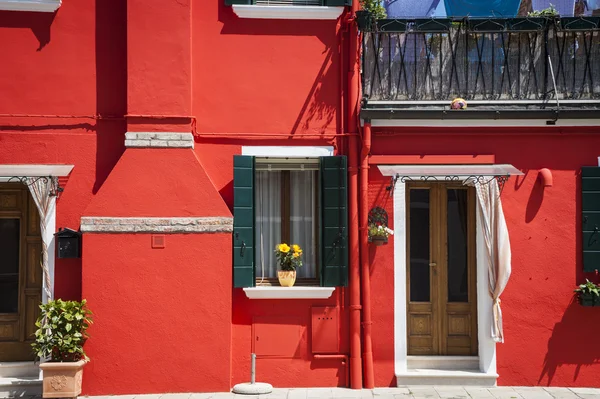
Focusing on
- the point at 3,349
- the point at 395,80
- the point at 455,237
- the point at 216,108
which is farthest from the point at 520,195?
the point at 3,349

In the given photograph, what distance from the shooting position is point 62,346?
9117 mm

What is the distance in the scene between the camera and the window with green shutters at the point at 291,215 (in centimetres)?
984

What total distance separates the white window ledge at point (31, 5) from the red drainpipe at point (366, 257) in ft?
14.4

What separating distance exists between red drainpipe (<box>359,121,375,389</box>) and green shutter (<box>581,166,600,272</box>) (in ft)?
9.51

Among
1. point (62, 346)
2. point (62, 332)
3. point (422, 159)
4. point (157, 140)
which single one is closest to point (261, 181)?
point (157, 140)

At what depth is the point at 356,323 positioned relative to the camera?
9867 millimetres

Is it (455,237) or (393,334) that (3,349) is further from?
(455,237)

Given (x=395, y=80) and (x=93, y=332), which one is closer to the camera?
(x=93, y=332)

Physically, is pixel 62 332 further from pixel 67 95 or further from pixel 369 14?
pixel 369 14

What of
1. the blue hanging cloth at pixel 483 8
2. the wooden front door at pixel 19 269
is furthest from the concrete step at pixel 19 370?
the blue hanging cloth at pixel 483 8

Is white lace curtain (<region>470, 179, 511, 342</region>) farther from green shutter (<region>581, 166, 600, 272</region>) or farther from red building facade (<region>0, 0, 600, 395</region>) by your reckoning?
green shutter (<region>581, 166, 600, 272</region>)

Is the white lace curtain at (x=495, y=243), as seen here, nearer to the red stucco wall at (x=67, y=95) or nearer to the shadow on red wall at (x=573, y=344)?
the shadow on red wall at (x=573, y=344)

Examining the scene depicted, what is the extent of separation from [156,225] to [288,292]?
1.94 meters

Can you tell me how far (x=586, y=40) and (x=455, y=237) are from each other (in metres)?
3.22
